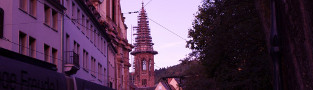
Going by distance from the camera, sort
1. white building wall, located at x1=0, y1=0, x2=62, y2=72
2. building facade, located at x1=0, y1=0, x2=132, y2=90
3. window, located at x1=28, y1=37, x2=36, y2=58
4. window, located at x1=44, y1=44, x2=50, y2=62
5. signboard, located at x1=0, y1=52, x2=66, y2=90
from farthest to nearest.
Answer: window, located at x1=44, y1=44, x2=50, y2=62
window, located at x1=28, y1=37, x2=36, y2=58
building facade, located at x1=0, y1=0, x2=132, y2=90
white building wall, located at x1=0, y1=0, x2=62, y2=72
signboard, located at x1=0, y1=52, x2=66, y2=90

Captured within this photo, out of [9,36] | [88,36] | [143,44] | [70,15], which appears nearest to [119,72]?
[88,36]

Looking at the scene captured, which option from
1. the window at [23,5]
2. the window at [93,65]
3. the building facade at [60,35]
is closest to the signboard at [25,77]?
the building facade at [60,35]

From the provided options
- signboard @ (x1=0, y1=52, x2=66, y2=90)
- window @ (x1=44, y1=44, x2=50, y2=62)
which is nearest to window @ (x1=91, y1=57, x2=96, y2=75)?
window @ (x1=44, y1=44, x2=50, y2=62)

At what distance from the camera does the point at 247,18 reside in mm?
27281

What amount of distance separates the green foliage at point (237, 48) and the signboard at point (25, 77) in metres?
14.5

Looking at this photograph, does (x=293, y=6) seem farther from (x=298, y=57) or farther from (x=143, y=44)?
(x=143, y=44)

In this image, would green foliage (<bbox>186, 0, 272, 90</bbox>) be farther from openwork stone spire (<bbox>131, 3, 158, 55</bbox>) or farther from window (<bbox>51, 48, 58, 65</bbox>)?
openwork stone spire (<bbox>131, 3, 158, 55</bbox>)

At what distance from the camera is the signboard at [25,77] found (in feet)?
31.8

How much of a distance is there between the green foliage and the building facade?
8.46 m

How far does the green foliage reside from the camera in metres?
26.4

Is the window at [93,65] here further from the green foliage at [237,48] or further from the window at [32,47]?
the window at [32,47]

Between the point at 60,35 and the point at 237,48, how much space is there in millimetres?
10241

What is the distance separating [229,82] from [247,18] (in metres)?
4.50

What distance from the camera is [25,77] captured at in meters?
10.7
